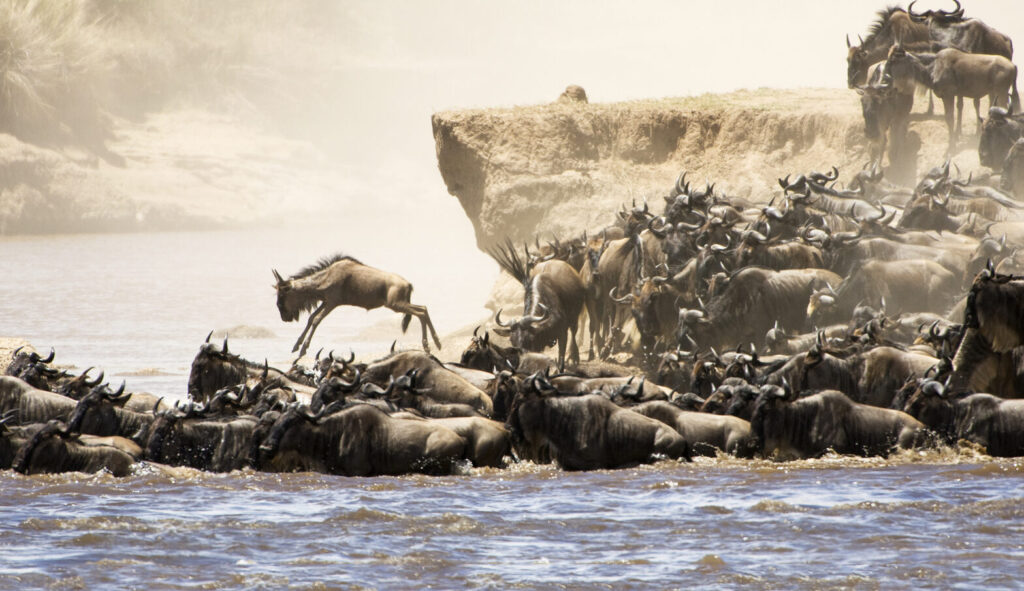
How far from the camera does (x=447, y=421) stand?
10.6 metres

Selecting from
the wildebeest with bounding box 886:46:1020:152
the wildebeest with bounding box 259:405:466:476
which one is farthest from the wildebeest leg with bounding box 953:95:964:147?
the wildebeest with bounding box 259:405:466:476

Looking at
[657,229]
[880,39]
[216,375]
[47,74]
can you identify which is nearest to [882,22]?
[880,39]

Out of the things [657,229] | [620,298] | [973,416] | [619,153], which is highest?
[619,153]

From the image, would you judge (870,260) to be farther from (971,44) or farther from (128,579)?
(128,579)

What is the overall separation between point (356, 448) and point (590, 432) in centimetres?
176

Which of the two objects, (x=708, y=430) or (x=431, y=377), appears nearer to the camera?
(x=708, y=430)

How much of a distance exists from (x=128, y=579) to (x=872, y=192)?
13.5m

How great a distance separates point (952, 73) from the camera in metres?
20.1

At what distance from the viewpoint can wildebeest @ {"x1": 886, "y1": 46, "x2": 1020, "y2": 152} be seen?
66.0 ft

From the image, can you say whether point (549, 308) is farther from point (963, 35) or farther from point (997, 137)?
point (963, 35)

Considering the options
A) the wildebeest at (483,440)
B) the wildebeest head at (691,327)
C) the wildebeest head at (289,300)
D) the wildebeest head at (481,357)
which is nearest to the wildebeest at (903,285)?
the wildebeest head at (691,327)

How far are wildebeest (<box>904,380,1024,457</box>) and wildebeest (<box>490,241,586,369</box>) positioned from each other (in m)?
5.40

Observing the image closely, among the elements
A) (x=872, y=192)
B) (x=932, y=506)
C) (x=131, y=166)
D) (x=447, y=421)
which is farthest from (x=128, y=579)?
(x=131, y=166)

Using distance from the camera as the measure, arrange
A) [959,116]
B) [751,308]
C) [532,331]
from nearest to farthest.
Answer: [751,308] < [532,331] < [959,116]
